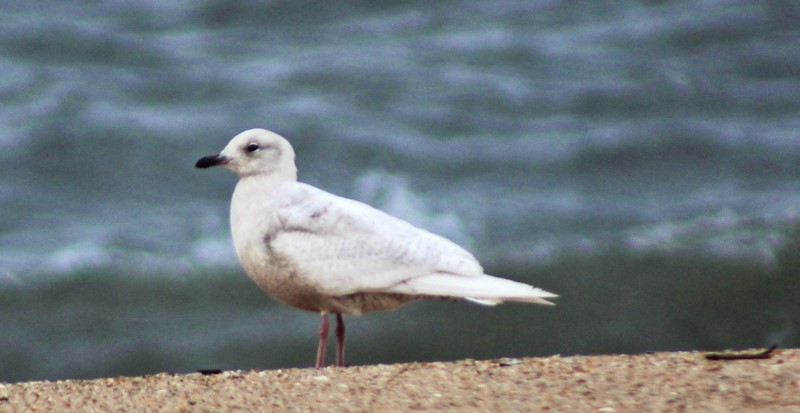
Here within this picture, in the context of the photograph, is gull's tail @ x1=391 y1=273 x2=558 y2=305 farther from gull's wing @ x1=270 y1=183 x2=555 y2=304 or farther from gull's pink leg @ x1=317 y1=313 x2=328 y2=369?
gull's pink leg @ x1=317 y1=313 x2=328 y2=369

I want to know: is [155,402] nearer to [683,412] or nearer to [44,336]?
[683,412]

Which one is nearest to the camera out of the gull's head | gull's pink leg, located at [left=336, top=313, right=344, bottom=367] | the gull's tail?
the gull's tail

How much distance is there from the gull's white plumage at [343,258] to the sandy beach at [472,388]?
496 mm

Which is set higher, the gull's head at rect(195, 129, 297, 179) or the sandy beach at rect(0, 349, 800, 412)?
the gull's head at rect(195, 129, 297, 179)

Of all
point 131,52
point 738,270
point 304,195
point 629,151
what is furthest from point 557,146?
point 304,195

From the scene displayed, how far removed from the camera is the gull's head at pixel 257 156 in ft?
19.0

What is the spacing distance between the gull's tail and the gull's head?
0.77 m

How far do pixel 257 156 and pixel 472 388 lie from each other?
5.37 ft

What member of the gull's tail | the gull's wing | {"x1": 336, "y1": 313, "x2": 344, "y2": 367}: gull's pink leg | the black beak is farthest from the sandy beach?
the black beak

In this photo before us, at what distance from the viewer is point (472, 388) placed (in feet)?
15.3

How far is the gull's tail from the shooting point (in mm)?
5297

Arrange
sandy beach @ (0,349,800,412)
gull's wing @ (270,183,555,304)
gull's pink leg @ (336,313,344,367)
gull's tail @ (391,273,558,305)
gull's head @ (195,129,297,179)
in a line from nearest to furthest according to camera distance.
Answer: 1. sandy beach @ (0,349,800,412)
2. gull's tail @ (391,273,558,305)
3. gull's wing @ (270,183,555,304)
4. gull's pink leg @ (336,313,344,367)
5. gull's head @ (195,129,297,179)

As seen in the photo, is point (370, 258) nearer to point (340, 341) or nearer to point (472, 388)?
point (340, 341)

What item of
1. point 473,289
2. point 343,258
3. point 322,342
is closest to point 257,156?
point 343,258
